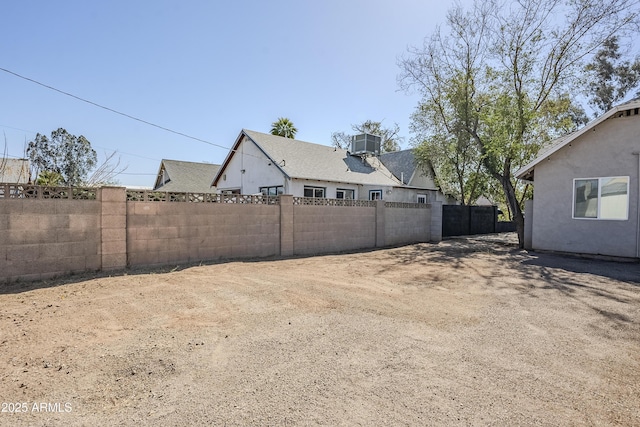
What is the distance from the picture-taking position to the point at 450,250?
502 inches

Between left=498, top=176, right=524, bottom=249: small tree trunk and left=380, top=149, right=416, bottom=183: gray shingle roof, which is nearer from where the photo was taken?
left=498, top=176, right=524, bottom=249: small tree trunk

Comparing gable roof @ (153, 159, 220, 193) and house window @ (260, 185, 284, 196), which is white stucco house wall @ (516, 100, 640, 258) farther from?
gable roof @ (153, 159, 220, 193)

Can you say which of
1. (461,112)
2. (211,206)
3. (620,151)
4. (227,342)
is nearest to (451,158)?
(461,112)

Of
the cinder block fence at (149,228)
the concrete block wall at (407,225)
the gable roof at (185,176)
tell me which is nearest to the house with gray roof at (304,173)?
the gable roof at (185,176)

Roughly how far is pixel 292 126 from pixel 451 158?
55.3 ft

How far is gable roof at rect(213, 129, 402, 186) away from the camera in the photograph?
1697 centimetres

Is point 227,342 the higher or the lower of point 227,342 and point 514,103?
the lower

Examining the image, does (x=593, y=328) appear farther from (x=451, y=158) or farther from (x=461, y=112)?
(x=451, y=158)

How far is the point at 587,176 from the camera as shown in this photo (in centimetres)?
1068

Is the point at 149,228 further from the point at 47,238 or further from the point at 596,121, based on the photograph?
the point at 596,121

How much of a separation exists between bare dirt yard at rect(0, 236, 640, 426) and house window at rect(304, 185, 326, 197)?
10.4 metres

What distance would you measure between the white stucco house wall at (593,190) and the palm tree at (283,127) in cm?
2350

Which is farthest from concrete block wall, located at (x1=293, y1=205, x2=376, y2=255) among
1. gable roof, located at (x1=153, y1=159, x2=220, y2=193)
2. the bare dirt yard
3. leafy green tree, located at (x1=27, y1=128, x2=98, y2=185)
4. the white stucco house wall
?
leafy green tree, located at (x1=27, y1=128, x2=98, y2=185)

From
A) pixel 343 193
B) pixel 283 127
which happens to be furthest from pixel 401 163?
pixel 283 127
